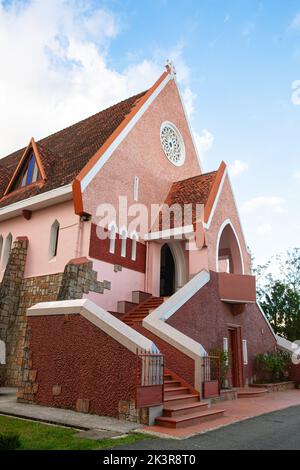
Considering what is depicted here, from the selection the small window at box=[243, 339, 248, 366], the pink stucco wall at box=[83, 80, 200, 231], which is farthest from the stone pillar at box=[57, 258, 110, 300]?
the small window at box=[243, 339, 248, 366]

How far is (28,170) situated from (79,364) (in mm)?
11046

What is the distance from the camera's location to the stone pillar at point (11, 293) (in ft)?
43.4

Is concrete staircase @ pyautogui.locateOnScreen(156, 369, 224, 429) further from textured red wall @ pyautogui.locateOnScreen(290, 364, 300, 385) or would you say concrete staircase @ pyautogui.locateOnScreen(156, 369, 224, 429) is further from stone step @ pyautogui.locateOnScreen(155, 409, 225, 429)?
textured red wall @ pyautogui.locateOnScreen(290, 364, 300, 385)

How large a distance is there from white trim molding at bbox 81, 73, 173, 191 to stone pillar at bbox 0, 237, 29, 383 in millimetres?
3785

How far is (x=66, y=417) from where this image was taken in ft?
25.5

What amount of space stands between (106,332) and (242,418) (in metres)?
3.58

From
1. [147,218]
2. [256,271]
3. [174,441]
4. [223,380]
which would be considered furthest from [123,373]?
[256,271]

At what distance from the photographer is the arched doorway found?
1808 centimetres

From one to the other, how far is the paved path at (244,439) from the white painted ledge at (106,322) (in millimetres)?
1968

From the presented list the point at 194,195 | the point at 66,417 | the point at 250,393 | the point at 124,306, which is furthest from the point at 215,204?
the point at 66,417

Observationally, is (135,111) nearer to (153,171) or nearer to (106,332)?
(153,171)

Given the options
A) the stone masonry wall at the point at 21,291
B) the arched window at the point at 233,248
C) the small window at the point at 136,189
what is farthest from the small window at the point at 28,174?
the arched window at the point at 233,248

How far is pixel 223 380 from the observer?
12641 mm

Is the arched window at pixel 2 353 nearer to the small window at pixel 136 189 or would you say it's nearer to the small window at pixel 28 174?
the small window at pixel 28 174
